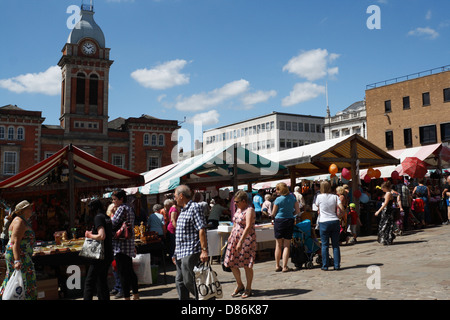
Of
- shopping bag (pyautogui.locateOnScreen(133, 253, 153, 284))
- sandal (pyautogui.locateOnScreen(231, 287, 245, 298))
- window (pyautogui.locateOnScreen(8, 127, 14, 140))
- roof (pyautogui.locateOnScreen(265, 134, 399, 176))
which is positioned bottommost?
sandal (pyautogui.locateOnScreen(231, 287, 245, 298))

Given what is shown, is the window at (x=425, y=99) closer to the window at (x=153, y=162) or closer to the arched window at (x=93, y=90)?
the window at (x=153, y=162)

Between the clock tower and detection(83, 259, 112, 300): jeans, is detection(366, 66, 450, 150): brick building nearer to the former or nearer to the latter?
the clock tower

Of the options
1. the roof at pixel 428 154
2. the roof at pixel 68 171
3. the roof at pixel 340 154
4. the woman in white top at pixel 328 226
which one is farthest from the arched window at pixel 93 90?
the woman in white top at pixel 328 226

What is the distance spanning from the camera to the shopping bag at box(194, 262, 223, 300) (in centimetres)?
542

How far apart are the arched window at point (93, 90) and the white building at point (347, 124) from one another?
30.6 m

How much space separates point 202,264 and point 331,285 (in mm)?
2415

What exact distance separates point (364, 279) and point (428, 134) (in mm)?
37640

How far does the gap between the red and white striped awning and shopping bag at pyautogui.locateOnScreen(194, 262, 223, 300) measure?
6.40m

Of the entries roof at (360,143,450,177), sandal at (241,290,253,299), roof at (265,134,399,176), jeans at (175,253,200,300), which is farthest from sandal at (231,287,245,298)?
roof at (360,143,450,177)

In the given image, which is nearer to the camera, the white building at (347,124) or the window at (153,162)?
the window at (153,162)

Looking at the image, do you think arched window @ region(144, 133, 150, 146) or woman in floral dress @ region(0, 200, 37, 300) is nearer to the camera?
woman in floral dress @ region(0, 200, 37, 300)

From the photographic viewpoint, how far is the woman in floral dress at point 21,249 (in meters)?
5.82
